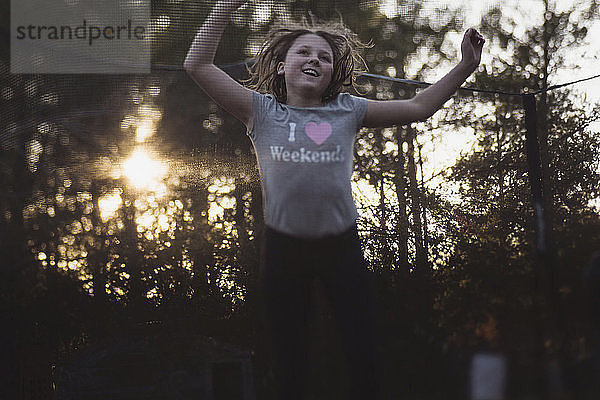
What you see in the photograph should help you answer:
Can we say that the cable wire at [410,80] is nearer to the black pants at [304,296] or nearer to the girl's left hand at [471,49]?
the girl's left hand at [471,49]

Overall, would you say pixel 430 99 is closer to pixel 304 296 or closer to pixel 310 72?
pixel 310 72

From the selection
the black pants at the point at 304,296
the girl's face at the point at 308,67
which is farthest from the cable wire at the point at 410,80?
the black pants at the point at 304,296

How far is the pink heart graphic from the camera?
4.10 ft

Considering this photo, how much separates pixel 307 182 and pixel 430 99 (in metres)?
0.31

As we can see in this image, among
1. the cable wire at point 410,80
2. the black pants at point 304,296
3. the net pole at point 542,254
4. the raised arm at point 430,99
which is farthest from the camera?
the cable wire at point 410,80

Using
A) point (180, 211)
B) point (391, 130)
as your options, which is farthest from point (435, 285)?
point (180, 211)

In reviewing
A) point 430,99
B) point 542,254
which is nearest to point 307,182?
point 430,99

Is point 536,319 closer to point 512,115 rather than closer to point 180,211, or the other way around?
point 512,115

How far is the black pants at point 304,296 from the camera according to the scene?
3.86 ft

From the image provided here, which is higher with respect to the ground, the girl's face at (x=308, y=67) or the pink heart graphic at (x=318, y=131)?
the girl's face at (x=308, y=67)

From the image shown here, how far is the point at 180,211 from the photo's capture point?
2.11 meters

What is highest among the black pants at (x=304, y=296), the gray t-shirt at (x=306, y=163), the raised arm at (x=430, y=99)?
the raised arm at (x=430, y=99)

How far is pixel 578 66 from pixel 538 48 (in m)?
0.13

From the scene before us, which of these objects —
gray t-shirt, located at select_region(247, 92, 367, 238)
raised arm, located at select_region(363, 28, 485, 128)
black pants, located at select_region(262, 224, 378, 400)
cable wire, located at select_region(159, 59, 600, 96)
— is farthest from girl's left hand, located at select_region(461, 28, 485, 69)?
cable wire, located at select_region(159, 59, 600, 96)
